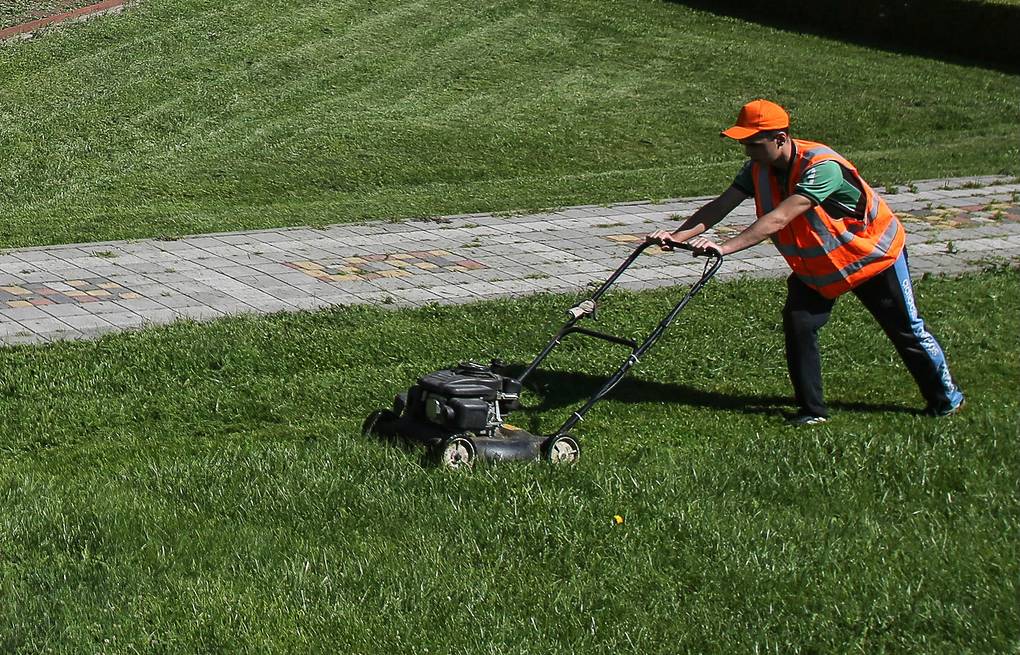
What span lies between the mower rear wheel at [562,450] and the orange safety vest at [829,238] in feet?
4.41

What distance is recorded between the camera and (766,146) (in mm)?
5984

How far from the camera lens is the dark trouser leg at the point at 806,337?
637 cm

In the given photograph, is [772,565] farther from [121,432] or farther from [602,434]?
[121,432]

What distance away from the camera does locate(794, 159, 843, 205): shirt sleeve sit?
5973 mm

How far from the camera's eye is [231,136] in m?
15.1

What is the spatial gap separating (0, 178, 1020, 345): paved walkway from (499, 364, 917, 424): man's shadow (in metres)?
1.86

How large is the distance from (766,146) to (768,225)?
1.16 feet

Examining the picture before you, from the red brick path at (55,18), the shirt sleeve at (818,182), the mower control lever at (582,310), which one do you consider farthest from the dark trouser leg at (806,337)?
the red brick path at (55,18)

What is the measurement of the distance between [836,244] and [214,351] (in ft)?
10.7

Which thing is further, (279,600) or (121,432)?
(121,432)

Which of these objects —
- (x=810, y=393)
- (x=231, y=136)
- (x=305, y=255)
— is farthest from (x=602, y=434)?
(x=231, y=136)

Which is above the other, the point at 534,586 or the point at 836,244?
the point at 836,244

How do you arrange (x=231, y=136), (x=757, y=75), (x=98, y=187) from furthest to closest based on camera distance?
1. (x=757, y=75)
2. (x=231, y=136)
3. (x=98, y=187)

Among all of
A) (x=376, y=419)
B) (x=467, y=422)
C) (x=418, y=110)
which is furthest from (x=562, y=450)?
(x=418, y=110)
